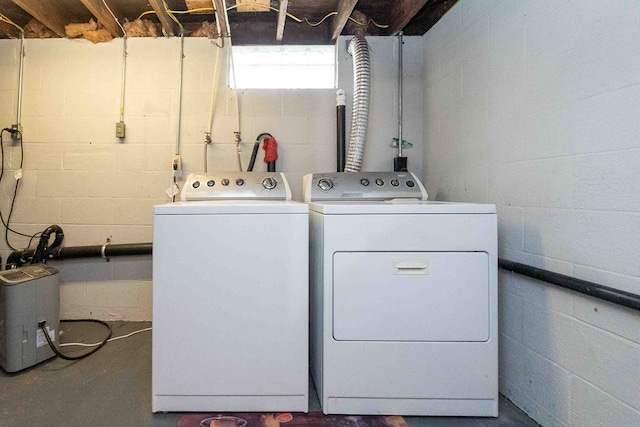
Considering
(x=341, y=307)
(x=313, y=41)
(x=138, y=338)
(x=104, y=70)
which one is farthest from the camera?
(x=313, y=41)

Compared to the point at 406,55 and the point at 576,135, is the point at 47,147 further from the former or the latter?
the point at 576,135

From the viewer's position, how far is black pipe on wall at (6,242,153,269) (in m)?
2.02

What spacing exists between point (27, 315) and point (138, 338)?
541mm

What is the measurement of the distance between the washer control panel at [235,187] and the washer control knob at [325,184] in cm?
21

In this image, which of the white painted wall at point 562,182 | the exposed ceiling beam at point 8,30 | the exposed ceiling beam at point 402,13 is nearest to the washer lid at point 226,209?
the white painted wall at point 562,182

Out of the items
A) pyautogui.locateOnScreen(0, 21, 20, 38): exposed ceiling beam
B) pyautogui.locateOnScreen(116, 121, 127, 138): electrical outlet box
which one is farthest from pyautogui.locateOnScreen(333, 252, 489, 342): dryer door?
pyautogui.locateOnScreen(0, 21, 20, 38): exposed ceiling beam

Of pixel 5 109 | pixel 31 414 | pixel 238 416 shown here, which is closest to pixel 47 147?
pixel 5 109

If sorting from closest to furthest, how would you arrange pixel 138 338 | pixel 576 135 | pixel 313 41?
pixel 576 135 < pixel 138 338 < pixel 313 41

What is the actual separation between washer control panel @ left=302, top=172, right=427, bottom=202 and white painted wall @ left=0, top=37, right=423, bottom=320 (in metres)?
0.73

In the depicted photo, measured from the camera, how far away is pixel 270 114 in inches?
84.7

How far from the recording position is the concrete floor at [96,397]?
1.18 m

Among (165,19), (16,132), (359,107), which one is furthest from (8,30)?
(359,107)

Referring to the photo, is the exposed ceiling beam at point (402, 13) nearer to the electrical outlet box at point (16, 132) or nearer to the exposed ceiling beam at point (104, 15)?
the exposed ceiling beam at point (104, 15)

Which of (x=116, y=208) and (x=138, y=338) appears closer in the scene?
(x=138, y=338)
